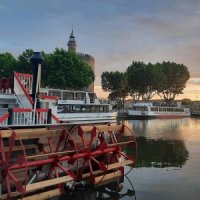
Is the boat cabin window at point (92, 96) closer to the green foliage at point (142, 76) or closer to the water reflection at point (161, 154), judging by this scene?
the water reflection at point (161, 154)

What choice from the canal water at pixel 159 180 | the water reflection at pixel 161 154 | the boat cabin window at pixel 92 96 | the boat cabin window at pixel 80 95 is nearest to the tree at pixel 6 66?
the boat cabin window at pixel 80 95

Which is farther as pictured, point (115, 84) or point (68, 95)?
point (115, 84)

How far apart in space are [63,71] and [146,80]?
4370 centimetres

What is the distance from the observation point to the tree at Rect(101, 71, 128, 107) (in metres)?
109

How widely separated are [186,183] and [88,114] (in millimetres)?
32067

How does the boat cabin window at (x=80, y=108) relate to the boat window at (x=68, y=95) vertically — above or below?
below

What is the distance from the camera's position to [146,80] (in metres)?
108

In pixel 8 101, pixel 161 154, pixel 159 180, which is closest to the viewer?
pixel 159 180

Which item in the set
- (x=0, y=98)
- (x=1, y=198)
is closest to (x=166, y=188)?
(x=1, y=198)

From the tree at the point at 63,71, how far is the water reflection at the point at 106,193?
4960 cm

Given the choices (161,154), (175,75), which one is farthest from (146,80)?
(161,154)

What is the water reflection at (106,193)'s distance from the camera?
17250 mm

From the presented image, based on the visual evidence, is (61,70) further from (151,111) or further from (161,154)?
(161,154)

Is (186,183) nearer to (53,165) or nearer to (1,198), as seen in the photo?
(53,165)
